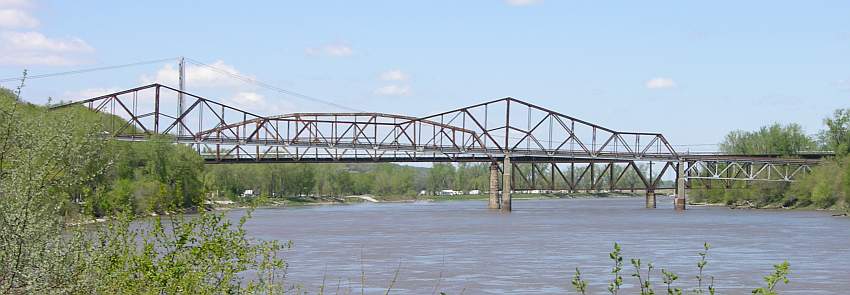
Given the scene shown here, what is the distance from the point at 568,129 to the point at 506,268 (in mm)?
95538

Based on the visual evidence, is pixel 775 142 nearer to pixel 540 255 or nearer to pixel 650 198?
pixel 650 198

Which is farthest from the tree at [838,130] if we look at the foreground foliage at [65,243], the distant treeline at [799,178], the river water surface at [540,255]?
the foreground foliage at [65,243]

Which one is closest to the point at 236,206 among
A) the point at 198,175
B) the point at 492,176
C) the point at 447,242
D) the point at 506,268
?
the point at 198,175

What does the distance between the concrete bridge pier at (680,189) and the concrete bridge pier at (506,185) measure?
61.2ft

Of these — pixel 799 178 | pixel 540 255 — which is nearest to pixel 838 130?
pixel 799 178

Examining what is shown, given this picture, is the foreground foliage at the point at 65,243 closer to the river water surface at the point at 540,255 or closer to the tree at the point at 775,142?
the river water surface at the point at 540,255

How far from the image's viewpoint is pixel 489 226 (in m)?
77.6

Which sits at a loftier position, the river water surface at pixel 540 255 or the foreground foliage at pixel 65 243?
the foreground foliage at pixel 65 243

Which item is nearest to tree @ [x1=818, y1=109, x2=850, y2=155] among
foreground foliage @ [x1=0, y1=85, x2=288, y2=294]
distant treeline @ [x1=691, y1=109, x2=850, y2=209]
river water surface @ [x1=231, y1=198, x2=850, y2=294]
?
distant treeline @ [x1=691, y1=109, x2=850, y2=209]

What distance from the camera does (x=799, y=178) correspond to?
12200cm

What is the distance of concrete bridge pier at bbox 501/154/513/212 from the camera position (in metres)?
116

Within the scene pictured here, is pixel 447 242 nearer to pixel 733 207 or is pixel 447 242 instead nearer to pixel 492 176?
pixel 492 176

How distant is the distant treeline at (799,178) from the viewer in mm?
107500

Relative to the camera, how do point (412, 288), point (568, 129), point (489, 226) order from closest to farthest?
1. point (412, 288)
2. point (489, 226)
3. point (568, 129)
